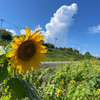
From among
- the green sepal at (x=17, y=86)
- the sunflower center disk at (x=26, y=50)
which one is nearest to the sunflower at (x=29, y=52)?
the sunflower center disk at (x=26, y=50)

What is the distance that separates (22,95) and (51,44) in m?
29.2

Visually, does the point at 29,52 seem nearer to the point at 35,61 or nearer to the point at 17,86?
the point at 35,61

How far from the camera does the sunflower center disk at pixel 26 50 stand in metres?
0.60

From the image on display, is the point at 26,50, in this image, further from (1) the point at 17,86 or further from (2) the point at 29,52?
(1) the point at 17,86

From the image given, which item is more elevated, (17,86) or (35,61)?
(35,61)

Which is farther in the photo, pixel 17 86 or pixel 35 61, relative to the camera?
pixel 35 61

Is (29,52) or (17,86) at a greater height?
(29,52)

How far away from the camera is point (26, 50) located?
63 cm

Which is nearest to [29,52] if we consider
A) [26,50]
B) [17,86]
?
[26,50]

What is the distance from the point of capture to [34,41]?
0.67 meters

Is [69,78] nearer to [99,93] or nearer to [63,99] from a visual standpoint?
[99,93]

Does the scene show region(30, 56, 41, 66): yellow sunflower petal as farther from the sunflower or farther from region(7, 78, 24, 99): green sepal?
region(7, 78, 24, 99): green sepal

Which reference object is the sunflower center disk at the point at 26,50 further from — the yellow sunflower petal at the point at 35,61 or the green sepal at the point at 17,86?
the green sepal at the point at 17,86

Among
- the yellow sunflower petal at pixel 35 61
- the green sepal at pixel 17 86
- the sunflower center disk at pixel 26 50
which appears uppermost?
the sunflower center disk at pixel 26 50
